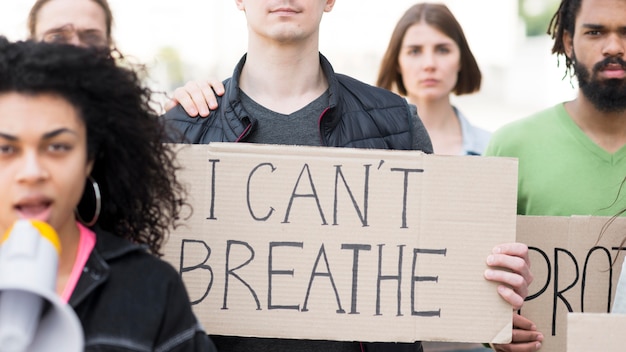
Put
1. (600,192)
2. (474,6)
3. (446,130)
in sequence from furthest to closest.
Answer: (474,6), (446,130), (600,192)

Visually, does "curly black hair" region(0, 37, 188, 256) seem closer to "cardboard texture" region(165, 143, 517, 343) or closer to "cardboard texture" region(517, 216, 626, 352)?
"cardboard texture" region(165, 143, 517, 343)

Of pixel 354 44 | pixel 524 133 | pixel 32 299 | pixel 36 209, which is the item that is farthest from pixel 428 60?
pixel 354 44

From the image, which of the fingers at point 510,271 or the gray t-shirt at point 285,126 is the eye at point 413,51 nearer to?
the gray t-shirt at point 285,126

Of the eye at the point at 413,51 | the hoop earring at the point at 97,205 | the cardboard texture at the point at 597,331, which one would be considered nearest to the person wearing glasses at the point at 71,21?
the hoop earring at the point at 97,205

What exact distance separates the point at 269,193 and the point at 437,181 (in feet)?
1.46

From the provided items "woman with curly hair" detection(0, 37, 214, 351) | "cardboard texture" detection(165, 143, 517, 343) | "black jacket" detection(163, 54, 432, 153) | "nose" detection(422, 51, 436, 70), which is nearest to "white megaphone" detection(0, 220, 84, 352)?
"woman with curly hair" detection(0, 37, 214, 351)

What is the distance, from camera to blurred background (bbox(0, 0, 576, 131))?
847 inches

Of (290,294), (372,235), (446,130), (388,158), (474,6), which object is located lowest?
(290,294)

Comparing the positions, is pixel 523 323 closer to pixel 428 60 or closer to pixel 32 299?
pixel 32 299

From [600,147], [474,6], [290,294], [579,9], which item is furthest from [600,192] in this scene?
[474,6]

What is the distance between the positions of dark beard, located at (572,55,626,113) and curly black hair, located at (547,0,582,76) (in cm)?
24

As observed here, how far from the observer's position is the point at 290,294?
8.73 ft

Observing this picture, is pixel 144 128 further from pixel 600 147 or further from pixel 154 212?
pixel 600 147

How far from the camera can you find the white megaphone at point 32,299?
1786 millimetres
